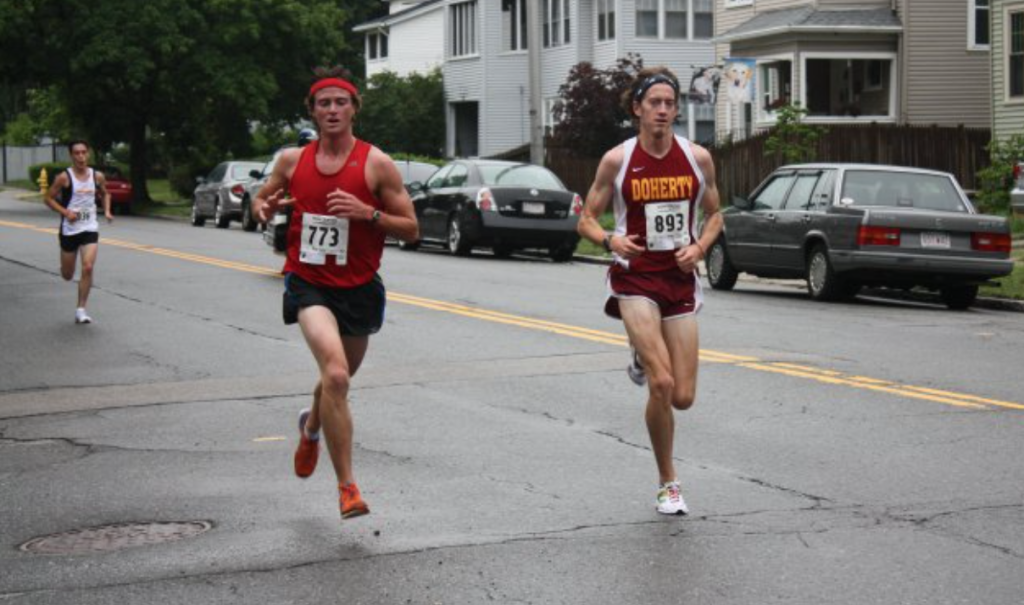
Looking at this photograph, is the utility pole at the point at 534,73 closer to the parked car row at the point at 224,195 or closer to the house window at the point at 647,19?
the parked car row at the point at 224,195

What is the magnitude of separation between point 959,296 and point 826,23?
23004 millimetres

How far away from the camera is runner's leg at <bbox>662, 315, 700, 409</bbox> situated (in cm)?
818

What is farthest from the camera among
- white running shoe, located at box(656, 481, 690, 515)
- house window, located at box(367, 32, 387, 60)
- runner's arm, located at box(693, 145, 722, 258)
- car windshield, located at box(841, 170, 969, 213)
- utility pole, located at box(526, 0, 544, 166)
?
house window, located at box(367, 32, 387, 60)

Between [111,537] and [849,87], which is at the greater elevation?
[849,87]

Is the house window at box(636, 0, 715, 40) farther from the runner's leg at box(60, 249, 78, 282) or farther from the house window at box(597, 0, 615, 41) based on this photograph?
the runner's leg at box(60, 249, 78, 282)

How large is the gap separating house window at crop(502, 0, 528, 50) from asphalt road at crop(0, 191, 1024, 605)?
44567 millimetres

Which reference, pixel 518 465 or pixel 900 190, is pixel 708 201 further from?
pixel 900 190

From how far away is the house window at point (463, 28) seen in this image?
64000mm

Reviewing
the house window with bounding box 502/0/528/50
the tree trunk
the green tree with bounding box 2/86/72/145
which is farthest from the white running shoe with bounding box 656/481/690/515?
the green tree with bounding box 2/86/72/145

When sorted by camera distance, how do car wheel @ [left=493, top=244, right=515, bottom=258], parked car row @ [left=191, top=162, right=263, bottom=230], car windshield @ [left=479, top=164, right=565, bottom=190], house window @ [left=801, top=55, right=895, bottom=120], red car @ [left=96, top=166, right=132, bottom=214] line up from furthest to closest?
red car @ [left=96, top=166, right=132, bottom=214]
house window @ [left=801, top=55, right=895, bottom=120]
parked car row @ [left=191, top=162, right=263, bottom=230]
car wheel @ [left=493, top=244, right=515, bottom=258]
car windshield @ [left=479, top=164, right=565, bottom=190]

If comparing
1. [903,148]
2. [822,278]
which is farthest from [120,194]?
[822,278]

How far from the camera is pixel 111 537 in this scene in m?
7.61

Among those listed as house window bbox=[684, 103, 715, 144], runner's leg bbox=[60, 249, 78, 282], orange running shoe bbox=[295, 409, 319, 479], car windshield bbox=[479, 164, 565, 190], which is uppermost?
house window bbox=[684, 103, 715, 144]

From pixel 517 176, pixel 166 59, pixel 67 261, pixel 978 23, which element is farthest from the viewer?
pixel 166 59
